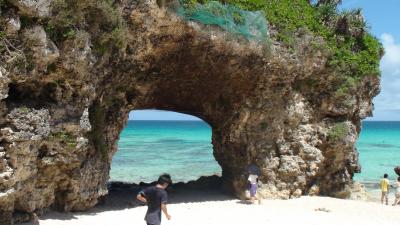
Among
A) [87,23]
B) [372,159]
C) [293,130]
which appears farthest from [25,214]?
[372,159]

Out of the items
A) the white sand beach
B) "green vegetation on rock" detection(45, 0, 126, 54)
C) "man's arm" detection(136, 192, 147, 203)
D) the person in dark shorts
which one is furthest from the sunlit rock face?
the person in dark shorts

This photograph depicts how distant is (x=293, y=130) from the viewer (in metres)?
16.2

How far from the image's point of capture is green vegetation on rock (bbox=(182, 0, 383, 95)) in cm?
1546

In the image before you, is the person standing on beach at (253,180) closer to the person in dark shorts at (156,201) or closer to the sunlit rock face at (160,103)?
the sunlit rock face at (160,103)

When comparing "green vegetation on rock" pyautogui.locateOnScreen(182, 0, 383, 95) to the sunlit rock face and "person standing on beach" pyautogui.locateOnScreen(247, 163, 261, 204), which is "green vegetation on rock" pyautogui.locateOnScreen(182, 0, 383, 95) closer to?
the sunlit rock face

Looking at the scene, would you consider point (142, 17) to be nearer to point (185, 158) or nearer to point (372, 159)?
point (185, 158)

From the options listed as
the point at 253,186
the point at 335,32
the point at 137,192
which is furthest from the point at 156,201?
the point at 335,32

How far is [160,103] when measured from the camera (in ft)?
59.2

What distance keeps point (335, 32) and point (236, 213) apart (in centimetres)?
777

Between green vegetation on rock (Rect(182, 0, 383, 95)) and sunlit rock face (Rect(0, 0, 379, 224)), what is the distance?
41 centimetres

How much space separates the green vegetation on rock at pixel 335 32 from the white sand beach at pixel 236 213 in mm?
4270

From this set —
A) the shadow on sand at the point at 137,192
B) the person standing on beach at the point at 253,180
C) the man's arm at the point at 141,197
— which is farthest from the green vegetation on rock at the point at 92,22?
the person standing on beach at the point at 253,180

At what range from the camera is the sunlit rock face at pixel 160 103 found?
31.7 feet

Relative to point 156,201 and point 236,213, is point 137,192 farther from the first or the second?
point 156,201
